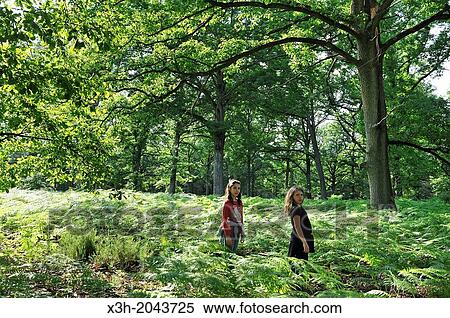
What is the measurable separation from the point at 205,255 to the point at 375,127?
6.67 m

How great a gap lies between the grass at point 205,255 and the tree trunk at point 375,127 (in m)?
0.64

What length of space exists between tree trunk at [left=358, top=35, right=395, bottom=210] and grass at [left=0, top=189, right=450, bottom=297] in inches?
25.1

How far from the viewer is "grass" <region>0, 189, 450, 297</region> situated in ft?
18.2

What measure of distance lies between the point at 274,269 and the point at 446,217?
6059 millimetres

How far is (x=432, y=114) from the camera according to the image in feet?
48.7

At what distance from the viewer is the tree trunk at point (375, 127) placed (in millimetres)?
10945

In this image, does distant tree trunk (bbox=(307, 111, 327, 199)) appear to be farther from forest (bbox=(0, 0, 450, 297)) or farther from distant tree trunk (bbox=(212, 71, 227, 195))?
A: forest (bbox=(0, 0, 450, 297))

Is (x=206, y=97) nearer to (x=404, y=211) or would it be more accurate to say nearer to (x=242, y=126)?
(x=242, y=126)

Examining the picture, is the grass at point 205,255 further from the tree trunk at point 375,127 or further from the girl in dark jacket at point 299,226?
the tree trunk at point 375,127

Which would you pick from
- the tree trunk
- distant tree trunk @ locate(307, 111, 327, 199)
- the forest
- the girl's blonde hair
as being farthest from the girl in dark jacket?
distant tree trunk @ locate(307, 111, 327, 199)

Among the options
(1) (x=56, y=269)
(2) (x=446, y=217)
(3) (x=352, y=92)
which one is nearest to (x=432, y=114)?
(2) (x=446, y=217)
